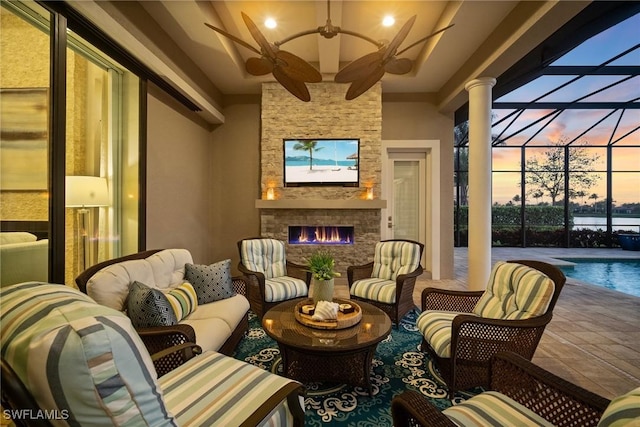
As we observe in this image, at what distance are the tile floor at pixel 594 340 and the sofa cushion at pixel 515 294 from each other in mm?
789

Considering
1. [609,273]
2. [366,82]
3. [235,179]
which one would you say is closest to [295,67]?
[366,82]

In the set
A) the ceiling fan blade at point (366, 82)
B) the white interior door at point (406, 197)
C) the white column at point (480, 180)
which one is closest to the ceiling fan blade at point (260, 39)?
the ceiling fan blade at point (366, 82)

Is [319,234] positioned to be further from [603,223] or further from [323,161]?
[603,223]

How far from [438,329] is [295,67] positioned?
2341 mm

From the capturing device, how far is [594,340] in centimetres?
281

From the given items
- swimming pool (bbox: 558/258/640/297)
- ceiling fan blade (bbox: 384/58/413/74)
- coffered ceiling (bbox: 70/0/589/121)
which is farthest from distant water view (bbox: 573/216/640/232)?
ceiling fan blade (bbox: 384/58/413/74)

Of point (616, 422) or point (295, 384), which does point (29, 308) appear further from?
point (616, 422)

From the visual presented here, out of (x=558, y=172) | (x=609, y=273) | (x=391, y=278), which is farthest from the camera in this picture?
(x=558, y=172)

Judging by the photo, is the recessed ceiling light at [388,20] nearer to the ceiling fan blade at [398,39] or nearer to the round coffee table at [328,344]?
the ceiling fan blade at [398,39]

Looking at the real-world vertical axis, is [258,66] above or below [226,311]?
above

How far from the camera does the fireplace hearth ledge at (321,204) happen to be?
4707 mm

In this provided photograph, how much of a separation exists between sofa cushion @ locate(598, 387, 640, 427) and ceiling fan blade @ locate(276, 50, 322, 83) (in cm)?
250

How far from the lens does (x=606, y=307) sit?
3.72m

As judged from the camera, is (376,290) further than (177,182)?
No
